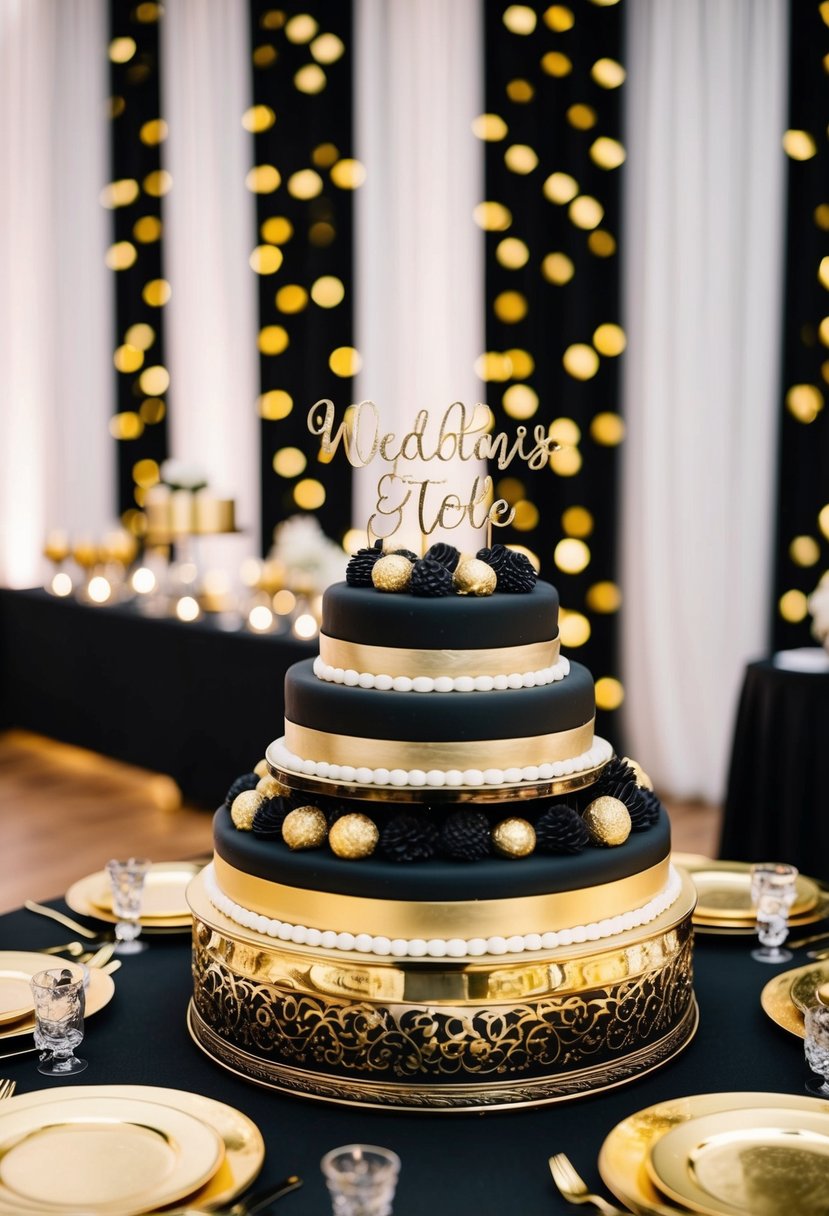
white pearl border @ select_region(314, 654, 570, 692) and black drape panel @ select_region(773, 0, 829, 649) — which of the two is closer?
white pearl border @ select_region(314, 654, 570, 692)

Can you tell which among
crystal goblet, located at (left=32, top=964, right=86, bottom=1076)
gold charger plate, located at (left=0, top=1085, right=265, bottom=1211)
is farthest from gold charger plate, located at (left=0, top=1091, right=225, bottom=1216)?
crystal goblet, located at (left=32, top=964, right=86, bottom=1076)

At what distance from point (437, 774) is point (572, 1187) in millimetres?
492

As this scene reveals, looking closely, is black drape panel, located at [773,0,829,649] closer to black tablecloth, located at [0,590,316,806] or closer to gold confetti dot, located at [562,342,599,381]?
gold confetti dot, located at [562,342,599,381]

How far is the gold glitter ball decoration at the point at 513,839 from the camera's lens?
1.57m

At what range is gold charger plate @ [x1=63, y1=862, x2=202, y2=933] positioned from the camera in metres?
2.07

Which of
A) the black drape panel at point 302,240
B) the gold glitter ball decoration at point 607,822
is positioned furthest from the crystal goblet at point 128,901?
the black drape panel at point 302,240

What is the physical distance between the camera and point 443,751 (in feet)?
5.31

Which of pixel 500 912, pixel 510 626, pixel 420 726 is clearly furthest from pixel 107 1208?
pixel 510 626

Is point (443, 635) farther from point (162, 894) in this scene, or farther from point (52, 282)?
point (52, 282)

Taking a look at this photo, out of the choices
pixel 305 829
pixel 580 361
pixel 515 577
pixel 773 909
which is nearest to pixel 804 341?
pixel 580 361

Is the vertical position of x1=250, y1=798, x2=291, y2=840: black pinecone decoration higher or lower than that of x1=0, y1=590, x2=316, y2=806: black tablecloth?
higher

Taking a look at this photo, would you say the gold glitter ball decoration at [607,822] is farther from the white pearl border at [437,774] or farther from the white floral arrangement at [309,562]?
the white floral arrangement at [309,562]

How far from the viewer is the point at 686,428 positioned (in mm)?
5297

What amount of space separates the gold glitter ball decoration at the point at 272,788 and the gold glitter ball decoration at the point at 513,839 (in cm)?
34
